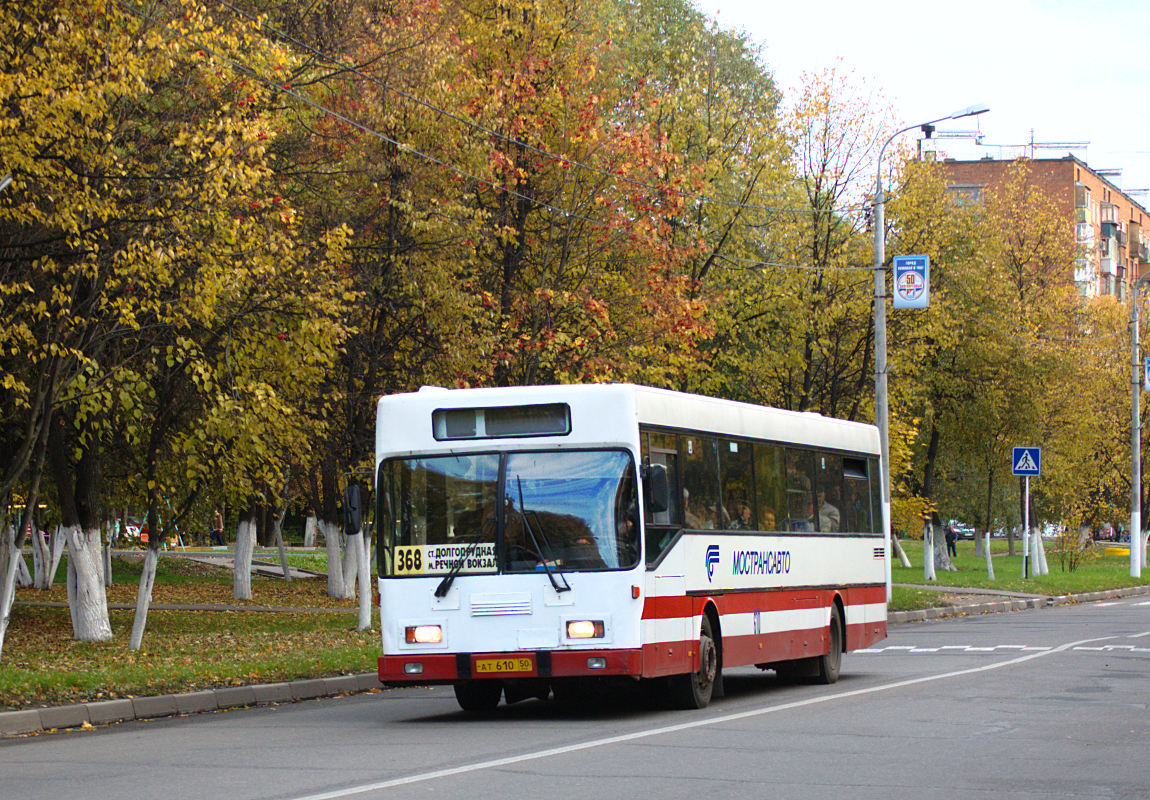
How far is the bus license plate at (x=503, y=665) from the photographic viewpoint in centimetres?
1360

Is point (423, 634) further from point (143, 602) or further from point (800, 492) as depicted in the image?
point (143, 602)

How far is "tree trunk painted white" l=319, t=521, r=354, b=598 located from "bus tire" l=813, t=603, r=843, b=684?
20906 mm

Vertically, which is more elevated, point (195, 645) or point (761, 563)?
point (761, 563)

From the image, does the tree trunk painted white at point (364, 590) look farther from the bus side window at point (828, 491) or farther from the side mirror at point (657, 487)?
the side mirror at point (657, 487)

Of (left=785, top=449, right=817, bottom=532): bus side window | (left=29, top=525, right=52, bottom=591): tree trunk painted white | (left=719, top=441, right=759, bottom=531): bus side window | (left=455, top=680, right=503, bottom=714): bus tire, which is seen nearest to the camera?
(left=455, top=680, right=503, bottom=714): bus tire

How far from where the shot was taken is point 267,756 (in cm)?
1133

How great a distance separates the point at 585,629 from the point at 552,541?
0.80m

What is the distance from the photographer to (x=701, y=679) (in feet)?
48.5

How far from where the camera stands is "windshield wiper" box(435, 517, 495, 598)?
13.8 m

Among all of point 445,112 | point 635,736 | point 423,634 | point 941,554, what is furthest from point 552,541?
point 941,554

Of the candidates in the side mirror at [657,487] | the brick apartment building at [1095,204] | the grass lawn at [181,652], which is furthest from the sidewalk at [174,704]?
the brick apartment building at [1095,204]

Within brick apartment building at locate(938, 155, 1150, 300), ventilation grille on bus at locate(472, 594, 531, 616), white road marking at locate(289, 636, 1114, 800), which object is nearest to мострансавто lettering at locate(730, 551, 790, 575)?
white road marking at locate(289, 636, 1114, 800)

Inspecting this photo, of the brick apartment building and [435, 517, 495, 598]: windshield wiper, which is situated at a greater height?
the brick apartment building

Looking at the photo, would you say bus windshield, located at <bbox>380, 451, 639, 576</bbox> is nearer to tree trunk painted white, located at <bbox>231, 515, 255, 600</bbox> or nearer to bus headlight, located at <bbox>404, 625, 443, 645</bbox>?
bus headlight, located at <bbox>404, 625, 443, 645</bbox>
